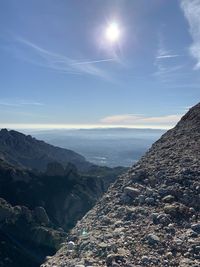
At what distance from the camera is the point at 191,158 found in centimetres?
1655

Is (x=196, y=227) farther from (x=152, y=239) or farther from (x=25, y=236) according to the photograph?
(x=25, y=236)

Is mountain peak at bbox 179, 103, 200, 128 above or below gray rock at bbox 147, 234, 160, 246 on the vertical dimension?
above

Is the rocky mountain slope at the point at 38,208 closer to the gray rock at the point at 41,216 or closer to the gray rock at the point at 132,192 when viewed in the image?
the gray rock at the point at 41,216

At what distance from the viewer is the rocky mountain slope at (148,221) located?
11211 millimetres

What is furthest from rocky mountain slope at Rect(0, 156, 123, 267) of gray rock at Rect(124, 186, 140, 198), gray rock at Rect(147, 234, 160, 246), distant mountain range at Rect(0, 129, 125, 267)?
gray rock at Rect(147, 234, 160, 246)

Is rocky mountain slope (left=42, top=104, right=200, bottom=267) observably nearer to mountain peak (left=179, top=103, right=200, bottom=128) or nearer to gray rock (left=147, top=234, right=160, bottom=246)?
gray rock (left=147, top=234, right=160, bottom=246)

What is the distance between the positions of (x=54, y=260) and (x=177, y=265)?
12.6ft

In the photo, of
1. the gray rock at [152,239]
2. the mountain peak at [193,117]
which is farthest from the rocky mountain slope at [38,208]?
the gray rock at [152,239]

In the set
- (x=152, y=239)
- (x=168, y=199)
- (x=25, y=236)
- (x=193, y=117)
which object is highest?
(x=193, y=117)

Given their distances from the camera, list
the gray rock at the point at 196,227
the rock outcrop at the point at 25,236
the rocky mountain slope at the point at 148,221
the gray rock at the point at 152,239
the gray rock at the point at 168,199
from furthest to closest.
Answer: the rock outcrop at the point at 25,236
the gray rock at the point at 168,199
the gray rock at the point at 196,227
the gray rock at the point at 152,239
the rocky mountain slope at the point at 148,221

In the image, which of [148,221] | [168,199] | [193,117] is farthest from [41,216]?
[148,221]

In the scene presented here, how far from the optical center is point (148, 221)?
13094 millimetres

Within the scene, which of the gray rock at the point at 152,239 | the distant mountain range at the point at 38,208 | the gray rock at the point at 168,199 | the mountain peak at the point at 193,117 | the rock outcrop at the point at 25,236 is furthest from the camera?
the distant mountain range at the point at 38,208

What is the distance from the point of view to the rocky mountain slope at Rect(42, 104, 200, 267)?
36.8 feet
